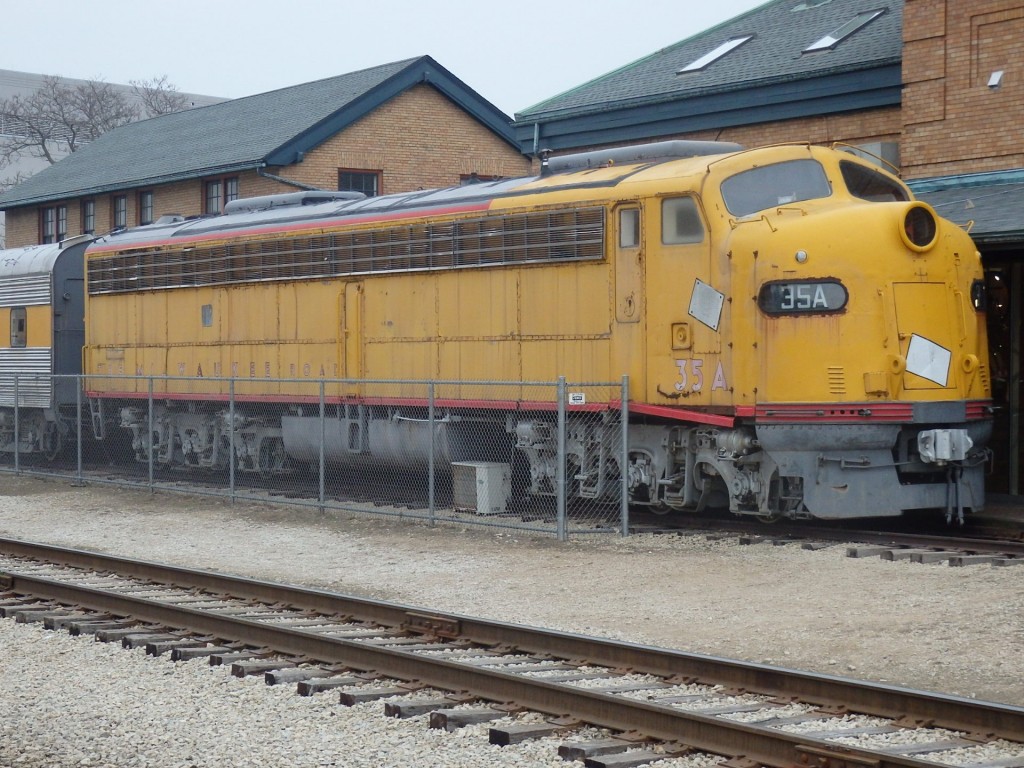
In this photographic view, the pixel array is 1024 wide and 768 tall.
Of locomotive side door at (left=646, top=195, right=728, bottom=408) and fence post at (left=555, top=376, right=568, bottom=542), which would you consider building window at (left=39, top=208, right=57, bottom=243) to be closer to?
fence post at (left=555, top=376, right=568, bottom=542)

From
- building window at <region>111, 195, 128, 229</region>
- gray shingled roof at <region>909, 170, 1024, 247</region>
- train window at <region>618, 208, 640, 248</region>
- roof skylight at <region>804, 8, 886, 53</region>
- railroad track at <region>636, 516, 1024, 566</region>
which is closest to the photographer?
railroad track at <region>636, 516, 1024, 566</region>

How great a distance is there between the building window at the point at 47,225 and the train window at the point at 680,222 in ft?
94.3

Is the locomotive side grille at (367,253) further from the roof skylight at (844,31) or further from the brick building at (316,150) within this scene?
the brick building at (316,150)

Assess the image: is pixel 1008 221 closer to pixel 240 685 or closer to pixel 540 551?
pixel 540 551

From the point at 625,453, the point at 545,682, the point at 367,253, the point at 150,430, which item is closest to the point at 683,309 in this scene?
the point at 625,453

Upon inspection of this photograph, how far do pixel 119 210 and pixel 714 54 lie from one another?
18545 mm

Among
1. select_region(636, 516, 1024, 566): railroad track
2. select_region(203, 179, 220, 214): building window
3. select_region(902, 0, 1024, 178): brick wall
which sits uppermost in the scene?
select_region(203, 179, 220, 214): building window

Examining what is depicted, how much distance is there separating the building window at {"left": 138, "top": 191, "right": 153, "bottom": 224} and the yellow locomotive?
654 inches

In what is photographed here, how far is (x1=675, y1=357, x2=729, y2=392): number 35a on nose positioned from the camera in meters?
13.6

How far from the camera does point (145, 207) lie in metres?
34.9

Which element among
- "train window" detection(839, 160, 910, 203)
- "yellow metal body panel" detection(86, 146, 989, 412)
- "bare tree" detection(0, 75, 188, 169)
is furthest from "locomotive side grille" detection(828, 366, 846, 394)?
"bare tree" detection(0, 75, 188, 169)

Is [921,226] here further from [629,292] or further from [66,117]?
[66,117]

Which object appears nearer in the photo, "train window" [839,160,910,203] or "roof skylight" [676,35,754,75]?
"train window" [839,160,910,203]

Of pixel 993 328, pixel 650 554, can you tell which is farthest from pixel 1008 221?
pixel 650 554
